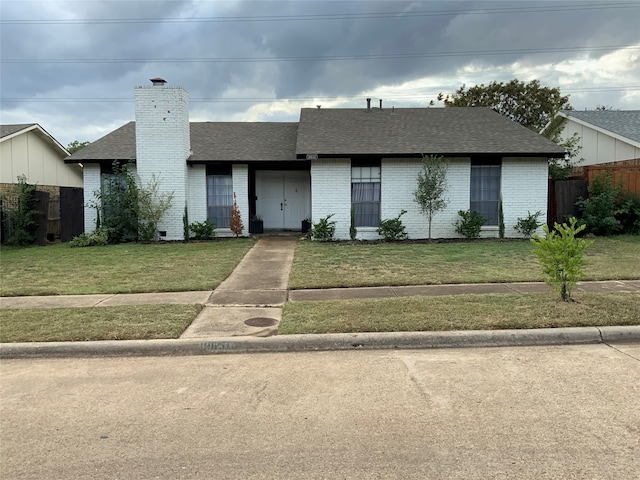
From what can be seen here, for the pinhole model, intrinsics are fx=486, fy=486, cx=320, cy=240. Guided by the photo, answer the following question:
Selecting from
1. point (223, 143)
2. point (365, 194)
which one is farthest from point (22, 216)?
point (365, 194)

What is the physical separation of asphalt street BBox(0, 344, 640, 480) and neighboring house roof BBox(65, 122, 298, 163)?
1276 cm

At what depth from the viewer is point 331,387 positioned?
4637 millimetres

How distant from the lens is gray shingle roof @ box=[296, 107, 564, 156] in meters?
16.2

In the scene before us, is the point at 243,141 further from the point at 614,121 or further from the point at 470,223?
the point at 614,121

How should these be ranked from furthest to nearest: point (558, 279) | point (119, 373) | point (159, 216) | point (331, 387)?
point (159, 216) → point (558, 279) → point (119, 373) → point (331, 387)

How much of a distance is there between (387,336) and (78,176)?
2680 cm

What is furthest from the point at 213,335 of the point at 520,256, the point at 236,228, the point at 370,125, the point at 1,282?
the point at 370,125

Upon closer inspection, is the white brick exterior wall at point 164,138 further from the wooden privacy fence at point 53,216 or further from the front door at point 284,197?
the front door at point 284,197

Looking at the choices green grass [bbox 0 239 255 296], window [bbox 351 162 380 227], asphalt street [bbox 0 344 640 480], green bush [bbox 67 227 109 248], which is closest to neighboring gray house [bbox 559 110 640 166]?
window [bbox 351 162 380 227]

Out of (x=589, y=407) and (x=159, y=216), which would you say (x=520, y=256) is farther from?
(x=159, y=216)

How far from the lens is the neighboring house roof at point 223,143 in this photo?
686 inches

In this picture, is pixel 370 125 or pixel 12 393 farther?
pixel 370 125

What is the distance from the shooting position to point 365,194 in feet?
55.2

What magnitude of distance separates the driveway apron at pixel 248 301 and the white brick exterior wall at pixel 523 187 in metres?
8.34
